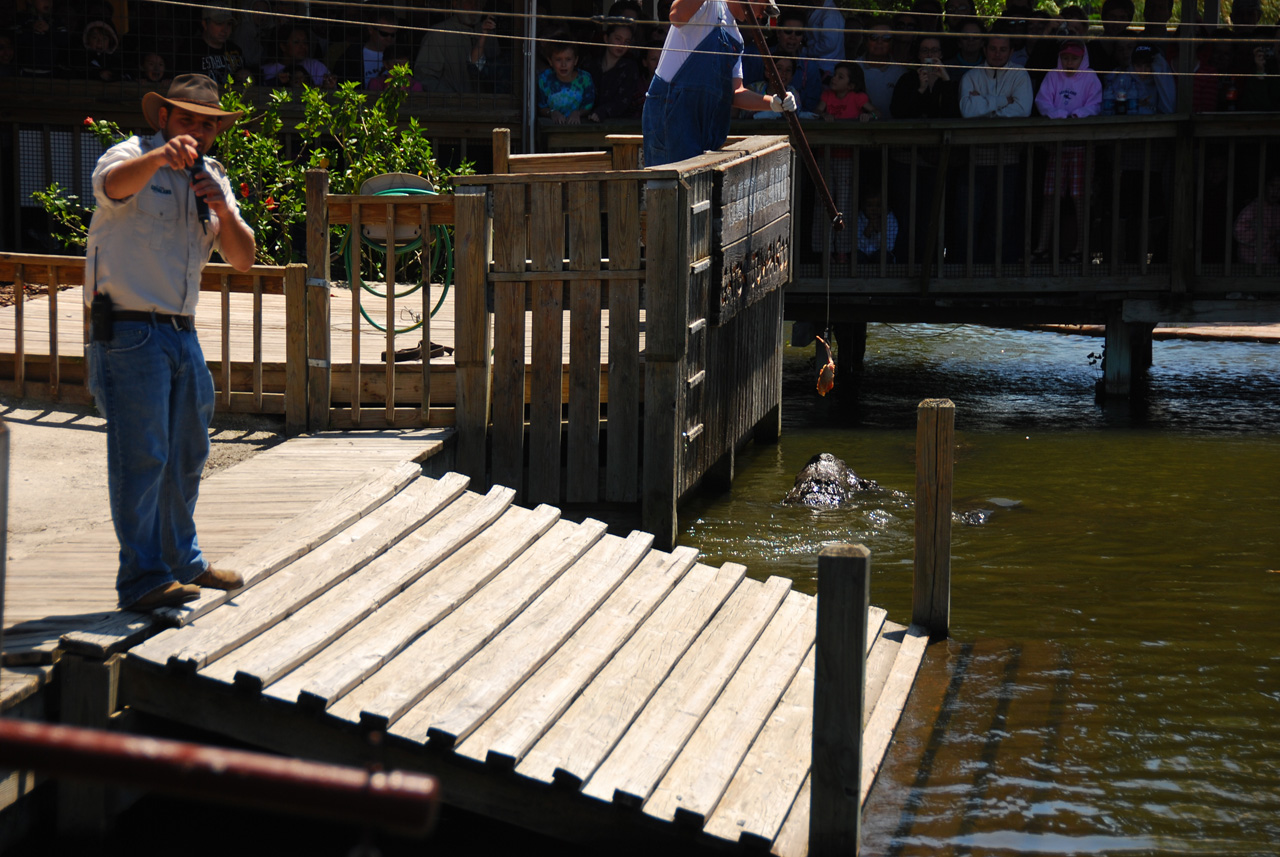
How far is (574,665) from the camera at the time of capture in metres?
5.39

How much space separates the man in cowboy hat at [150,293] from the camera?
15.0 feet

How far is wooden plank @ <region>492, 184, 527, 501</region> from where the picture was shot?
7.57 m

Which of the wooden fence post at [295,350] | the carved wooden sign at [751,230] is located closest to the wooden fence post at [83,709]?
the wooden fence post at [295,350]

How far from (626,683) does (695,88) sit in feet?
15.9

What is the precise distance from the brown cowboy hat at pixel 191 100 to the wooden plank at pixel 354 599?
1.70 metres

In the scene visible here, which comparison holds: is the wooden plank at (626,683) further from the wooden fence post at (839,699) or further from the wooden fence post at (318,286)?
the wooden fence post at (318,286)

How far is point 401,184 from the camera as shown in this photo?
9.59m

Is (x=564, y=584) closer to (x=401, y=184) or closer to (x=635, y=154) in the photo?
(x=401, y=184)

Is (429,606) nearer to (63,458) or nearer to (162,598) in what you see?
(162,598)

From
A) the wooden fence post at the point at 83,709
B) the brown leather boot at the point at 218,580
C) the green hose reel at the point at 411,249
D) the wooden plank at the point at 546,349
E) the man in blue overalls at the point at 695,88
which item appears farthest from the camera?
the man in blue overalls at the point at 695,88

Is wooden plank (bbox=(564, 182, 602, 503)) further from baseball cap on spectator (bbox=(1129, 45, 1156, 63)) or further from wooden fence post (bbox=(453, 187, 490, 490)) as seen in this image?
baseball cap on spectator (bbox=(1129, 45, 1156, 63))

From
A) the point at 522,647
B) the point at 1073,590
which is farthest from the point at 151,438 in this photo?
the point at 1073,590

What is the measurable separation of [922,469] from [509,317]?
236 centimetres

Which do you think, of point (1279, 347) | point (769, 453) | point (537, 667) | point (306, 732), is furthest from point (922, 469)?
point (1279, 347)
